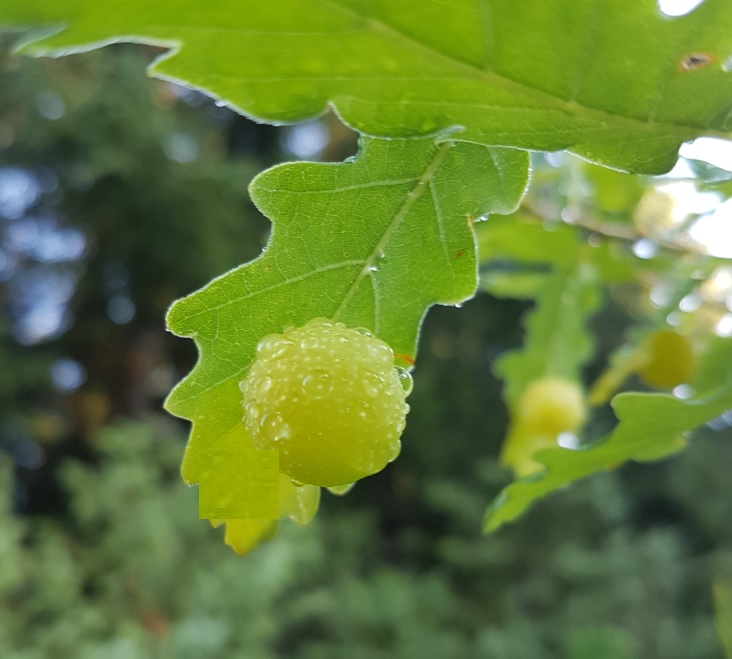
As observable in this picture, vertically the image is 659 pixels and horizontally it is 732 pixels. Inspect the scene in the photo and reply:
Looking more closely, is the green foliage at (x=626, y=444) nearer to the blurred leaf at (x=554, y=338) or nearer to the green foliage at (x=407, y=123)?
the green foliage at (x=407, y=123)

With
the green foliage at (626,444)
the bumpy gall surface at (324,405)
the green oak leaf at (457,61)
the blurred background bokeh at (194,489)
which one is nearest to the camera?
the green oak leaf at (457,61)

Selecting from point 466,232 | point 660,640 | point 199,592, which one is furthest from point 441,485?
point 466,232

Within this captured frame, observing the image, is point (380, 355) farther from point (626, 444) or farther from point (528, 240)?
point (528, 240)

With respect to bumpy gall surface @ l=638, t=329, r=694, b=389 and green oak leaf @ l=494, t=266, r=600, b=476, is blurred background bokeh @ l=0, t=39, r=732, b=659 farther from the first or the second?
bumpy gall surface @ l=638, t=329, r=694, b=389

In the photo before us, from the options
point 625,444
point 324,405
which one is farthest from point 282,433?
point 625,444

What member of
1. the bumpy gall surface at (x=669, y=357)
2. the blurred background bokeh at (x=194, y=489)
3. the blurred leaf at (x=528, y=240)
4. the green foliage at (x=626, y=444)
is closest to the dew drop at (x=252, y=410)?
the green foliage at (x=626, y=444)
